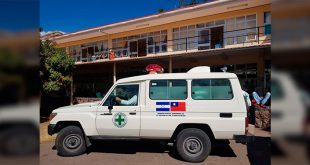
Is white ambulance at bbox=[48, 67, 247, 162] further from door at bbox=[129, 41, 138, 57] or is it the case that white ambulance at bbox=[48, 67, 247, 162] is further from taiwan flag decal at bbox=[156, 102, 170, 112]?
door at bbox=[129, 41, 138, 57]

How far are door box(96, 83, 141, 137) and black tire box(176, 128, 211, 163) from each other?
3.70ft

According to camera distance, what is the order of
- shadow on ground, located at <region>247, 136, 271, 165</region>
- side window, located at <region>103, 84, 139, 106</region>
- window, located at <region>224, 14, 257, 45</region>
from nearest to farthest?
1. shadow on ground, located at <region>247, 136, 271, 165</region>
2. side window, located at <region>103, 84, 139, 106</region>
3. window, located at <region>224, 14, 257, 45</region>

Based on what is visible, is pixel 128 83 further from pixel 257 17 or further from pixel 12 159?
pixel 257 17

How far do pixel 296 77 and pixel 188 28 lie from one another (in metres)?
20.6

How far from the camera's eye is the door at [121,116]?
23.1 feet

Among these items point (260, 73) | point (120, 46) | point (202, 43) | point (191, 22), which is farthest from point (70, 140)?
point (120, 46)

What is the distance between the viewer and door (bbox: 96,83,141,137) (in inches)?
277

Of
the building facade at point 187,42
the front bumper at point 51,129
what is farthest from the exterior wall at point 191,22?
the front bumper at point 51,129

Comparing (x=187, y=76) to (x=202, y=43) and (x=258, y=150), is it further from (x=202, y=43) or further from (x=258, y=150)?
(x=202, y=43)

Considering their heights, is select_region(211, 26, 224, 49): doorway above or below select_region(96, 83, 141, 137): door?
above

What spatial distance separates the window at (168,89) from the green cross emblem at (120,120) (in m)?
0.87

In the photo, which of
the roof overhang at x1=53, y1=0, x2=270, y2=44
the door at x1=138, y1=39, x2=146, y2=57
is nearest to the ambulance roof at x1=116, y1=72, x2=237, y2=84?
the roof overhang at x1=53, y1=0, x2=270, y2=44

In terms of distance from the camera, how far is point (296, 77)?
4.43ft

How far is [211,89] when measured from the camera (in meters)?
6.85
